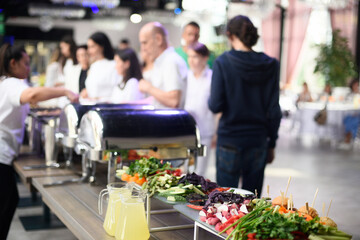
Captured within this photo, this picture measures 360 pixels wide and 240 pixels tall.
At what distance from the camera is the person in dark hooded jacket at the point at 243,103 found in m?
2.70

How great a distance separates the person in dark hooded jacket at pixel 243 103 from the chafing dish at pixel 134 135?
8.0 inches

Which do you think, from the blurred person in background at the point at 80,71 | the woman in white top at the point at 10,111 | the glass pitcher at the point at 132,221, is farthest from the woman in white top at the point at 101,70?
the glass pitcher at the point at 132,221

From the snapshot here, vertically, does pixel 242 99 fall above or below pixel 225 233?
above

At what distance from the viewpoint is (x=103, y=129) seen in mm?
2385

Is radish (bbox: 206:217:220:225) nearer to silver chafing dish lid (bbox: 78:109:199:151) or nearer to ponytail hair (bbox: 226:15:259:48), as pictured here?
silver chafing dish lid (bbox: 78:109:199:151)

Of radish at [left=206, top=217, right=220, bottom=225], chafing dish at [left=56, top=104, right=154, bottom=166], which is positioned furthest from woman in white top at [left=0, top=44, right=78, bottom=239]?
radish at [left=206, top=217, right=220, bottom=225]

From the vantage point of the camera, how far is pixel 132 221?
1.60m

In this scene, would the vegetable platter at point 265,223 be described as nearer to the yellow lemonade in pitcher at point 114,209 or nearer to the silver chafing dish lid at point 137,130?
the yellow lemonade in pitcher at point 114,209

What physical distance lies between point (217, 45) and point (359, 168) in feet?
9.57

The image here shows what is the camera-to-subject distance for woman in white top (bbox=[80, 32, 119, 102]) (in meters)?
3.85

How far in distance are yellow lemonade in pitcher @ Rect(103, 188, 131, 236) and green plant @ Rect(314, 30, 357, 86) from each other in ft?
27.7

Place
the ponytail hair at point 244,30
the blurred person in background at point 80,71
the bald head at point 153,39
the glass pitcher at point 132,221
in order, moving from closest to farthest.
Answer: the glass pitcher at point 132,221 → the ponytail hair at point 244,30 → the bald head at point 153,39 → the blurred person in background at point 80,71

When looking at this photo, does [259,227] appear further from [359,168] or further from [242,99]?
[359,168]

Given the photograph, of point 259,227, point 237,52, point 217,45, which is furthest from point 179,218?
point 217,45
